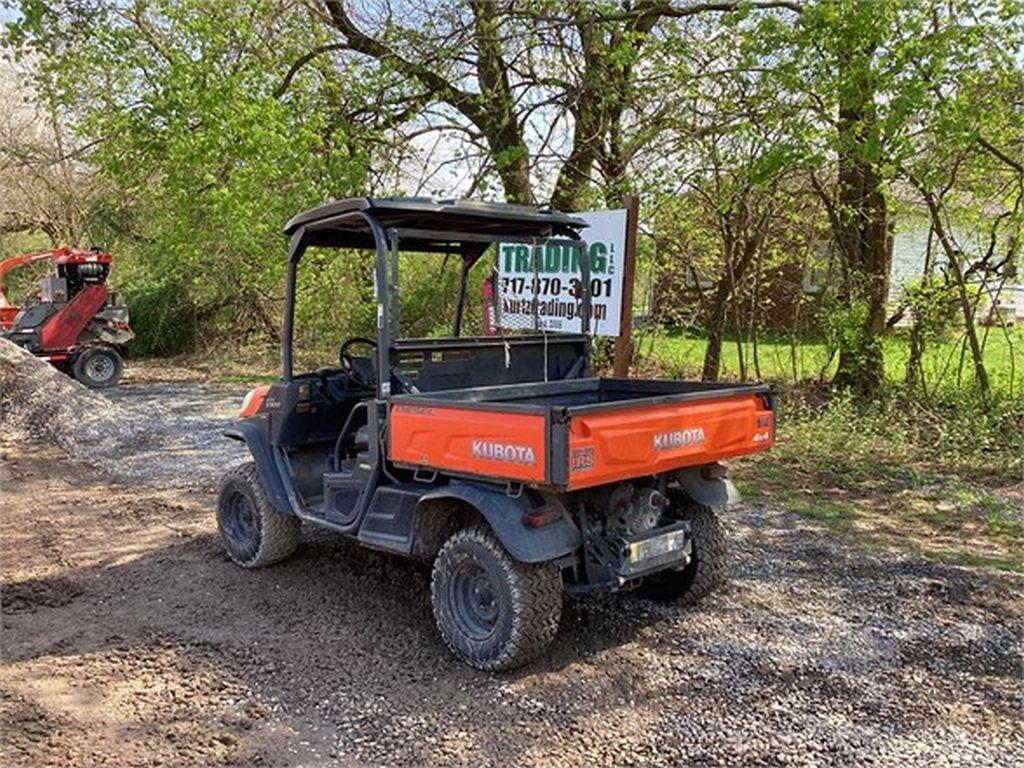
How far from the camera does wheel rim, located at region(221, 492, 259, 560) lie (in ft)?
15.9

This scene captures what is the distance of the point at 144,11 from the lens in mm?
10633

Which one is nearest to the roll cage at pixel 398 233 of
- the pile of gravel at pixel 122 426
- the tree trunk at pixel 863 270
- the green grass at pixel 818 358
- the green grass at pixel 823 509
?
the green grass at pixel 823 509

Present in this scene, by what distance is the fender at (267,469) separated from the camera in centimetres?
460

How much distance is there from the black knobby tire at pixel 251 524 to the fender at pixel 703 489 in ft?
6.85

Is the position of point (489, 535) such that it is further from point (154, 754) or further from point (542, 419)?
point (154, 754)

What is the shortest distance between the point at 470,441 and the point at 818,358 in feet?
21.6

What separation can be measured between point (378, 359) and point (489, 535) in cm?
98

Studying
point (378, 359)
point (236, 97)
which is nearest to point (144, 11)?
point (236, 97)

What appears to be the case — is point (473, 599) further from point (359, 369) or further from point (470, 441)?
point (359, 369)

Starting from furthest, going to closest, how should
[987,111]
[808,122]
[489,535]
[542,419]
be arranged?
[808,122] → [987,111] → [489,535] → [542,419]

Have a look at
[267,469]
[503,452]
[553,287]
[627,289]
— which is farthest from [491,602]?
[627,289]

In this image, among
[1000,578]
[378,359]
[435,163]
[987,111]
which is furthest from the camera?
[435,163]

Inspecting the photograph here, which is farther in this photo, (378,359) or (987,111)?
(987,111)

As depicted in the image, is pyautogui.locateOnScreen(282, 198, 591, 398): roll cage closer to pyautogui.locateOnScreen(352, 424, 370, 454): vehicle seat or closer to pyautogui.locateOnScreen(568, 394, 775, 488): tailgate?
pyautogui.locateOnScreen(352, 424, 370, 454): vehicle seat
